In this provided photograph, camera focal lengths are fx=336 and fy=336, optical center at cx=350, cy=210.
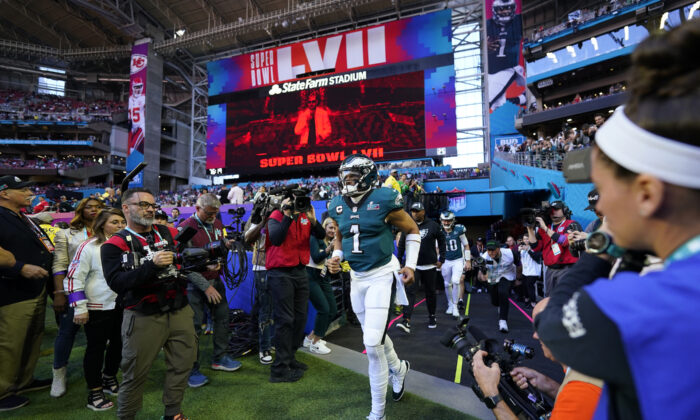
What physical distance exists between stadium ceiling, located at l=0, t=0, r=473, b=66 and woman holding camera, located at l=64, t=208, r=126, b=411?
24356 mm

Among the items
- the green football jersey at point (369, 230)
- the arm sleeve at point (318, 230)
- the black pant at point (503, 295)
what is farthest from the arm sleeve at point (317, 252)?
the black pant at point (503, 295)

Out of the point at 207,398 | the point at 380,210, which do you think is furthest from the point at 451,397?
the point at 207,398

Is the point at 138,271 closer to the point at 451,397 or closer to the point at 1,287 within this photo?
the point at 1,287

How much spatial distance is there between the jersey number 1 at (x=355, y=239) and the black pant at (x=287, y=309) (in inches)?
47.3

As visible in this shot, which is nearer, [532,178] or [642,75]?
[642,75]

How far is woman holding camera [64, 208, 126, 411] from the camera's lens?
11.4 feet

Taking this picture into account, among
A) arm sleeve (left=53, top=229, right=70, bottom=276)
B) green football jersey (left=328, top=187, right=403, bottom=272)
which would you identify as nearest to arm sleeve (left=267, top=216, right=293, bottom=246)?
green football jersey (left=328, top=187, right=403, bottom=272)

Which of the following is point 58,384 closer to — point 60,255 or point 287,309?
point 60,255

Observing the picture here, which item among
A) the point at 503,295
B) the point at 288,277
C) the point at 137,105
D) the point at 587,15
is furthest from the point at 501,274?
the point at 137,105

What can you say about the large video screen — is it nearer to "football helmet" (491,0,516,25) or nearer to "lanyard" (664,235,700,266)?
"football helmet" (491,0,516,25)

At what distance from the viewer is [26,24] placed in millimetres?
33781

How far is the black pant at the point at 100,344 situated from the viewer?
3.54 m

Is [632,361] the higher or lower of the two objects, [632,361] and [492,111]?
the lower

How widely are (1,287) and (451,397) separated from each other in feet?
15.7
